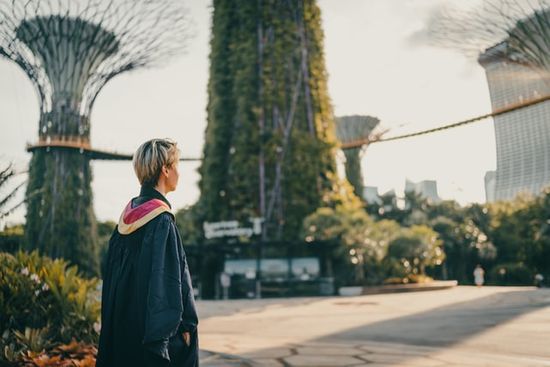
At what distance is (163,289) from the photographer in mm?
2443

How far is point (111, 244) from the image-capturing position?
9.45ft

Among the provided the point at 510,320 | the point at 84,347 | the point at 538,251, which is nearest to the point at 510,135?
the point at 538,251

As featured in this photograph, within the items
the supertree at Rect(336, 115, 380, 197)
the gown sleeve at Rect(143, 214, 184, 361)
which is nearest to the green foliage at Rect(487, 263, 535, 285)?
the supertree at Rect(336, 115, 380, 197)

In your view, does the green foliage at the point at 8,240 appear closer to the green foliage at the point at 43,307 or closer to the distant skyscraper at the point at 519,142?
the green foliage at the point at 43,307

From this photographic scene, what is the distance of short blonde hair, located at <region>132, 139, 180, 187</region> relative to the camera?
2.75 metres

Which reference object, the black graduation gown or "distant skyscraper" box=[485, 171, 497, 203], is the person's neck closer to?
the black graduation gown

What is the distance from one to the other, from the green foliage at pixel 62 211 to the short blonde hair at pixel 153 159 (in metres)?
24.6

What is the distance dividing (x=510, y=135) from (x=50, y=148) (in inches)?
3597

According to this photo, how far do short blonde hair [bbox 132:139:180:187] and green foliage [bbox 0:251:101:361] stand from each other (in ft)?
10.6

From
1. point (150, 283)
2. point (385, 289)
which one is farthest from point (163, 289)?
point (385, 289)

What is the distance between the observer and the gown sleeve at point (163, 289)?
235 centimetres

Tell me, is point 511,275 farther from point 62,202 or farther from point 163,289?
point 163,289

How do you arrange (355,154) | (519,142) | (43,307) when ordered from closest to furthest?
(43,307) < (355,154) < (519,142)

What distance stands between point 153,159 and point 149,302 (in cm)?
77
